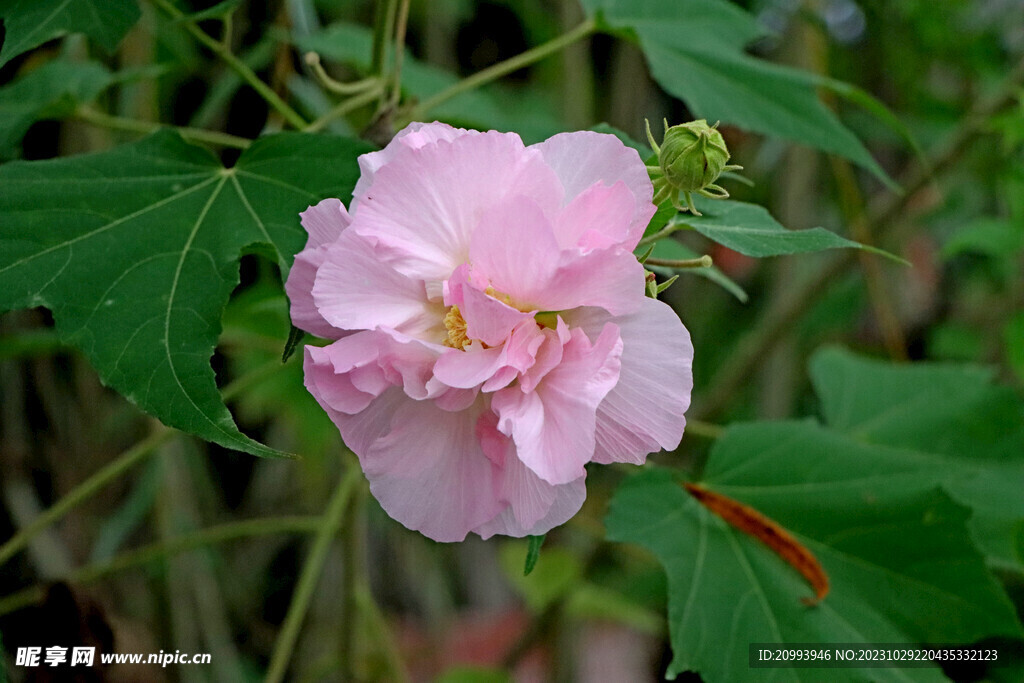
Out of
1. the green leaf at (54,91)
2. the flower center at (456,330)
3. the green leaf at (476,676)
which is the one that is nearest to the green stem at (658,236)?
the flower center at (456,330)

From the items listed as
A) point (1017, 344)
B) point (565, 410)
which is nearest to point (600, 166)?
point (565, 410)

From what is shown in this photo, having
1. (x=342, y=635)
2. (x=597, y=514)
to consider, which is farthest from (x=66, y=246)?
(x=597, y=514)

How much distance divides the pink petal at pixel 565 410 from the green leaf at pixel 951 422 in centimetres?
56

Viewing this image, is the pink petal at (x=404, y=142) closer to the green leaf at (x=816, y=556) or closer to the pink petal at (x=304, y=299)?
the pink petal at (x=304, y=299)

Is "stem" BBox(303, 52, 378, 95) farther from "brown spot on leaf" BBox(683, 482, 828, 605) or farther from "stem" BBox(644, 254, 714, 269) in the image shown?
"brown spot on leaf" BBox(683, 482, 828, 605)

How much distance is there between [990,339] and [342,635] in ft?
5.03

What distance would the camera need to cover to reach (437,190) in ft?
1.51

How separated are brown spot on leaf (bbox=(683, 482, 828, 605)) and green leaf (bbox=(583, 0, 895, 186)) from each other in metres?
0.34

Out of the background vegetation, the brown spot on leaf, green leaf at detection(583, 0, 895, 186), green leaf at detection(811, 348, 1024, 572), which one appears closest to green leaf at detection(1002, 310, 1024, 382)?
the background vegetation

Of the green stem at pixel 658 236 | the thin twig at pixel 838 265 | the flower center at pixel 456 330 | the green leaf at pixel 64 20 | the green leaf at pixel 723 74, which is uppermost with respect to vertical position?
the green leaf at pixel 64 20

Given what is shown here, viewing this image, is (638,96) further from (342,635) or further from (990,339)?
(342,635)

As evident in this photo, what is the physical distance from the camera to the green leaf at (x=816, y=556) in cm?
66

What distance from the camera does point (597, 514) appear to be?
202cm

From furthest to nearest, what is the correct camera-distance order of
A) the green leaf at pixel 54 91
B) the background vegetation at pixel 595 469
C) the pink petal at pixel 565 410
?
the green leaf at pixel 54 91
the background vegetation at pixel 595 469
the pink petal at pixel 565 410
